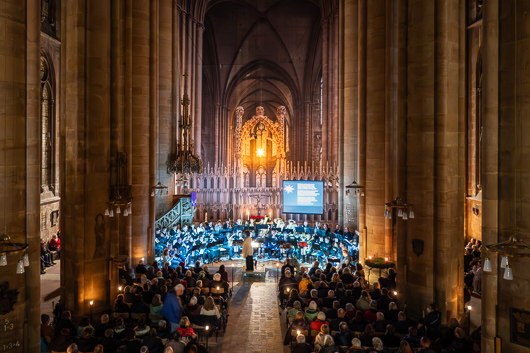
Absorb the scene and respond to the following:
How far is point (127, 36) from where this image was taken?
43.3 feet

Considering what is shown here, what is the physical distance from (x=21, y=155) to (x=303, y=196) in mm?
16802

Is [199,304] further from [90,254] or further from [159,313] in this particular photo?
[90,254]

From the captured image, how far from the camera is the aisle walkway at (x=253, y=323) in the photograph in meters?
9.04

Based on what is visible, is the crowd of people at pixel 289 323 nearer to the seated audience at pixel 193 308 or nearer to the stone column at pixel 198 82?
the seated audience at pixel 193 308

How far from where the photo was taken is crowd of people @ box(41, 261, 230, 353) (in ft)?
22.3

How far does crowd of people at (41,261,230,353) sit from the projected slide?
35.4 ft

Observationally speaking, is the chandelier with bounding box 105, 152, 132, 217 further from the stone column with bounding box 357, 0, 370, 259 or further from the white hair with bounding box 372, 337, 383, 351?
the stone column with bounding box 357, 0, 370, 259

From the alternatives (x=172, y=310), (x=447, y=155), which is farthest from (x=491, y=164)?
(x=172, y=310)

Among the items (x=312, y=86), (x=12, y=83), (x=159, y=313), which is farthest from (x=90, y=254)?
(x=312, y=86)

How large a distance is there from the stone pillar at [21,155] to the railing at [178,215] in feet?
37.6

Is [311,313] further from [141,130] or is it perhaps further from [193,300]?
[141,130]

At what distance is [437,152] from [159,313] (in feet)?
25.7

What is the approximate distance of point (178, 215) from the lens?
2062cm

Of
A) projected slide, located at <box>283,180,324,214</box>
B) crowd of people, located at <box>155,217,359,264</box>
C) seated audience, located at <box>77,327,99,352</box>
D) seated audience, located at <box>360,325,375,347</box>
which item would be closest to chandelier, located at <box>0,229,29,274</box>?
seated audience, located at <box>77,327,99,352</box>
